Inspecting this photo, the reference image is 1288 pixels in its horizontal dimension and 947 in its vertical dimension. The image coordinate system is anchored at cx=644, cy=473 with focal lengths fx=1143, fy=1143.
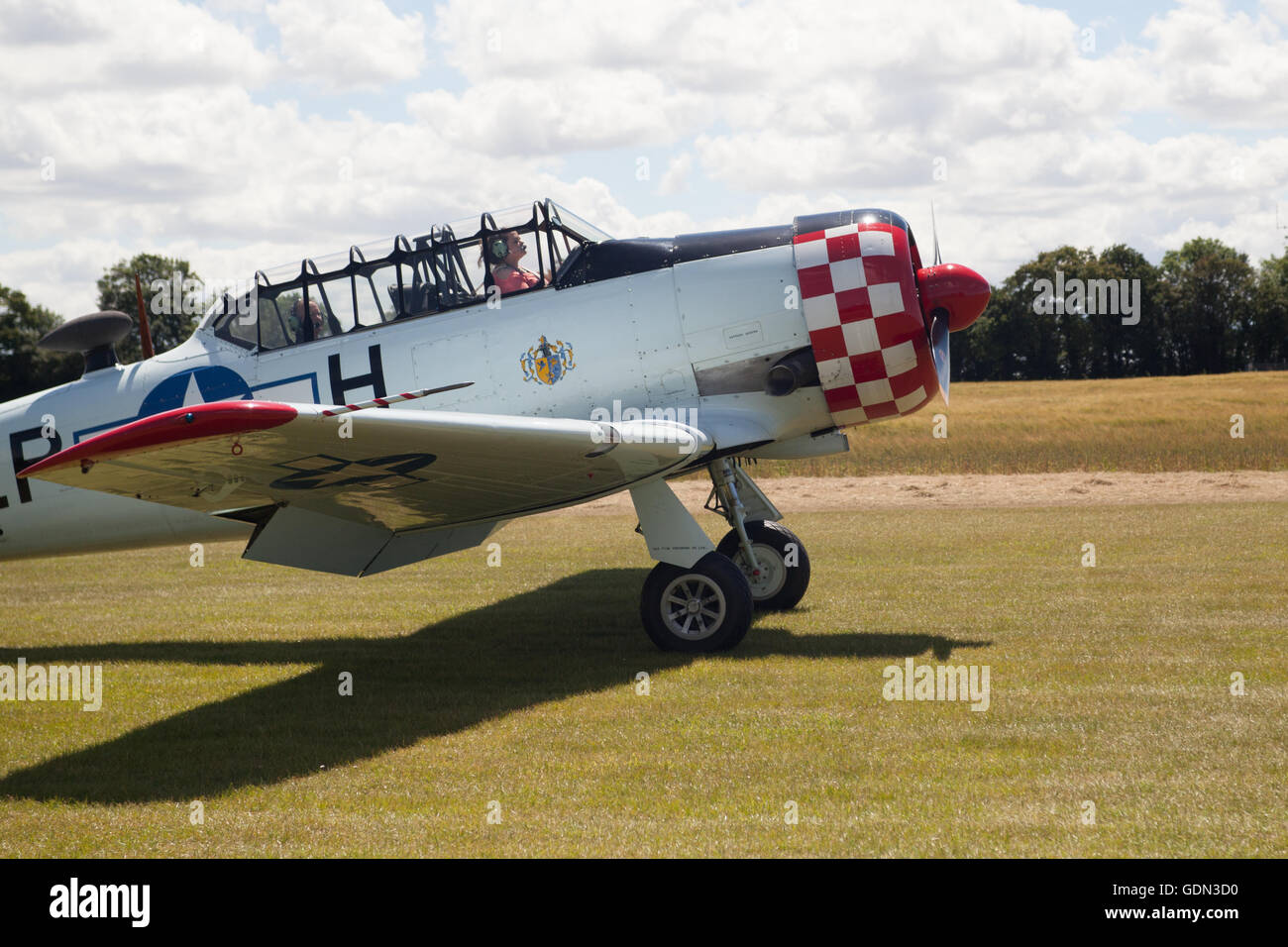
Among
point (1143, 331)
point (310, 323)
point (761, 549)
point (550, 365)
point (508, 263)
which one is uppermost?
point (1143, 331)

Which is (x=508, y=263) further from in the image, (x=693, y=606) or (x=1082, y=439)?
(x=1082, y=439)

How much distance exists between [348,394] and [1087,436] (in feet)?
85.3

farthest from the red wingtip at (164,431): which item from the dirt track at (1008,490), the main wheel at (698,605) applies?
the dirt track at (1008,490)

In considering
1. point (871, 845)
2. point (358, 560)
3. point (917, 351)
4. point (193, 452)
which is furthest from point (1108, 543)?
point (193, 452)

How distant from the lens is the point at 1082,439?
30.6m

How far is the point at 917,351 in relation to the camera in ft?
29.9

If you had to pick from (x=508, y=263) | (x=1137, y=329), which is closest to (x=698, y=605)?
(x=508, y=263)

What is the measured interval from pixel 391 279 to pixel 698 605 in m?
3.73

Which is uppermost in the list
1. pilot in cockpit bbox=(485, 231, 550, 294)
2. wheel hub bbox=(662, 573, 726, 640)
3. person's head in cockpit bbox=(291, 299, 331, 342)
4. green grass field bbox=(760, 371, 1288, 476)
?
pilot in cockpit bbox=(485, 231, 550, 294)

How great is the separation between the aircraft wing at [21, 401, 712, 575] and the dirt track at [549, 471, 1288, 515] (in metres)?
11.2

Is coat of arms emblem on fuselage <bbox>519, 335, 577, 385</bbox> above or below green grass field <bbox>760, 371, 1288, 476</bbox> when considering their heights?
above

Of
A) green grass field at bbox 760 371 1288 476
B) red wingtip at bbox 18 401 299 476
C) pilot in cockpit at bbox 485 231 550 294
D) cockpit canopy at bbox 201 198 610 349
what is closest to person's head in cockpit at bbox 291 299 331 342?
cockpit canopy at bbox 201 198 610 349

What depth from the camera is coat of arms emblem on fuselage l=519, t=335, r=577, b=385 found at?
9141mm

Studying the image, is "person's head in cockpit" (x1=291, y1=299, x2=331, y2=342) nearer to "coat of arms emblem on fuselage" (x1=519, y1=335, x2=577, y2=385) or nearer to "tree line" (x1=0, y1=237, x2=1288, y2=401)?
"coat of arms emblem on fuselage" (x1=519, y1=335, x2=577, y2=385)
